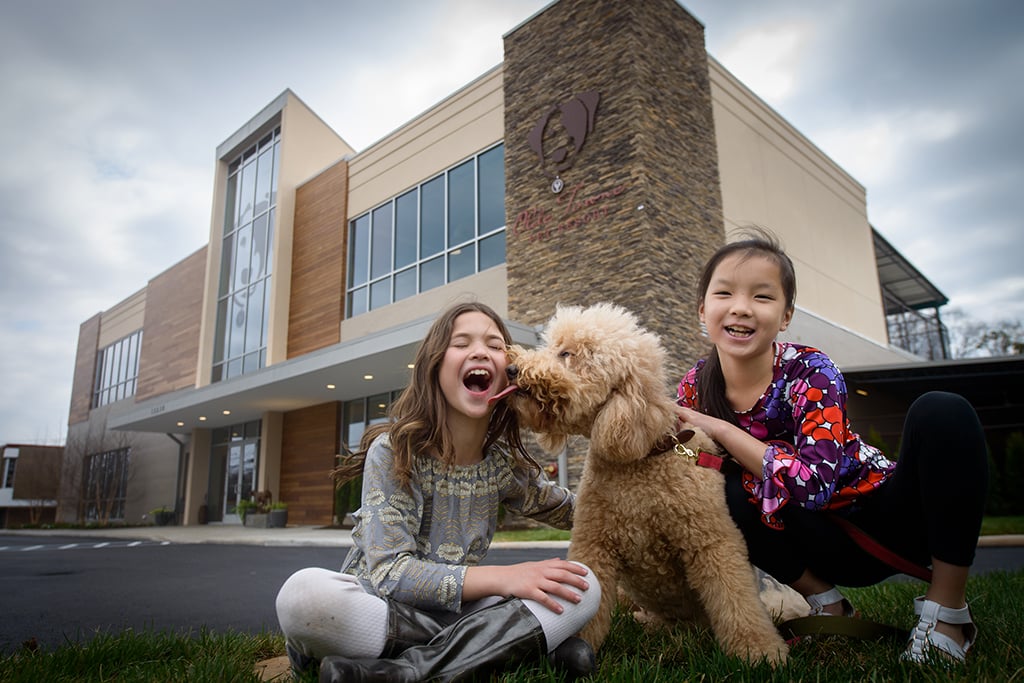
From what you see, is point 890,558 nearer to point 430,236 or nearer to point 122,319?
point 430,236

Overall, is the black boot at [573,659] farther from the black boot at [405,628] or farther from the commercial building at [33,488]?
the commercial building at [33,488]

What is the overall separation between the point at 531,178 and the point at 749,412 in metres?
10.9

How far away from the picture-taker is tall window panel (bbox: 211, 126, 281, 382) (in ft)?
62.6

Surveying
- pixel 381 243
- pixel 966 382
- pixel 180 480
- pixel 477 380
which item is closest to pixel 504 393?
pixel 477 380

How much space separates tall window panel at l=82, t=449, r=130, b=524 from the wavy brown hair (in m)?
27.6

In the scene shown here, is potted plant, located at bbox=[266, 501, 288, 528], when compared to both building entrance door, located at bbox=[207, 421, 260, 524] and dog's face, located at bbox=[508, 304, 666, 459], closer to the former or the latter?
building entrance door, located at bbox=[207, 421, 260, 524]

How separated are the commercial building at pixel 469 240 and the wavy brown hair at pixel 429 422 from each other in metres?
7.45

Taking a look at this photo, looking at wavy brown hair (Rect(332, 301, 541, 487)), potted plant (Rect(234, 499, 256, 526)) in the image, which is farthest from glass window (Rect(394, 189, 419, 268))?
wavy brown hair (Rect(332, 301, 541, 487))

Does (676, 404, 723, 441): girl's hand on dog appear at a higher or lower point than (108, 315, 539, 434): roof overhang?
lower

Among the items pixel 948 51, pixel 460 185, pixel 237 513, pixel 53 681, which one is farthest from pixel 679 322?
pixel 237 513

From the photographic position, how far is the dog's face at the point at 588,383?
1959 mm

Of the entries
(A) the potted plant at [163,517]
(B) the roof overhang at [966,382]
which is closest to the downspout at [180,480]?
(A) the potted plant at [163,517]

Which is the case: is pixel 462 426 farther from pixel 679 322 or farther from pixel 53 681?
pixel 679 322

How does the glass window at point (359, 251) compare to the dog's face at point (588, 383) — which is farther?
the glass window at point (359, 251)
